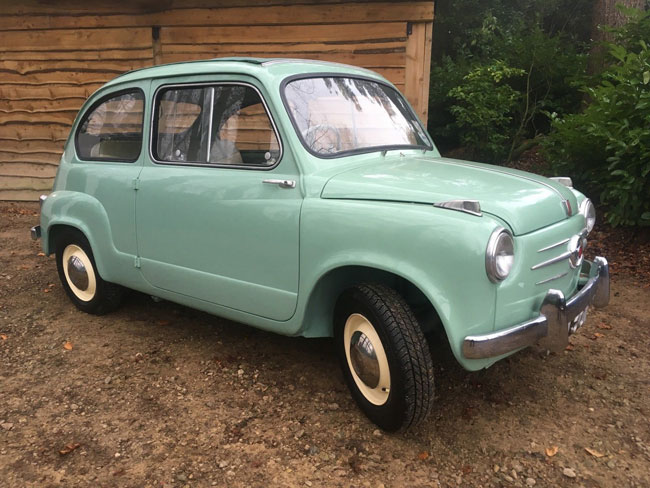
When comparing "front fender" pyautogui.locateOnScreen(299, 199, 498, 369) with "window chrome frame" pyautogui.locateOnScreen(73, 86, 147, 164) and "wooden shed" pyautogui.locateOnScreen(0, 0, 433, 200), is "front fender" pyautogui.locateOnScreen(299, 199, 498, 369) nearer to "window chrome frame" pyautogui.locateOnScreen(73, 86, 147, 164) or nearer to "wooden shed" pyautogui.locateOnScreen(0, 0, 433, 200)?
"window chrome frame" pyautogui.locateOnScreen(73, 86, 147, 164)

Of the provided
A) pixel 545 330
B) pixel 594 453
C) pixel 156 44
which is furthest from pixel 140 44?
pixel 594 453

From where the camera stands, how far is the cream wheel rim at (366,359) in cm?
266

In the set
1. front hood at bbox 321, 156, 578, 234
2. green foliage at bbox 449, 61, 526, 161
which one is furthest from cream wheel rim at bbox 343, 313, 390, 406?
green foliage at bbox 449, 61, 526, 161

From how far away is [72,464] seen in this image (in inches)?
101

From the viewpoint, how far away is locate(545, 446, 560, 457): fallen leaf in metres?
2.59

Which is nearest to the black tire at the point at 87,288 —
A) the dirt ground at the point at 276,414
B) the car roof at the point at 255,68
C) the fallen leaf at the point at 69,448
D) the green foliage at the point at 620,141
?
the dirt ground at the point at 276,414

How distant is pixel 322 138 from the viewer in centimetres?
309

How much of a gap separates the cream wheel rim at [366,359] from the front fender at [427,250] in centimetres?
33

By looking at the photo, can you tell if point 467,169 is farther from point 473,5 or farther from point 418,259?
point 473,5

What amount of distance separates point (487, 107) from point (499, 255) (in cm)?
643

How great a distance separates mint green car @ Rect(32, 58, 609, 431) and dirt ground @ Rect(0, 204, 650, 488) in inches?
11.3

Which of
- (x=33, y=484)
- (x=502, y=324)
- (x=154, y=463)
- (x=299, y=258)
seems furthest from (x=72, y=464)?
(x=502, y=324)

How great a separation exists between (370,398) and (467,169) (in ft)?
4.45

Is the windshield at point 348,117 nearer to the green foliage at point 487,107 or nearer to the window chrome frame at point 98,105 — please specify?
the window chrome frame at point 98,105
